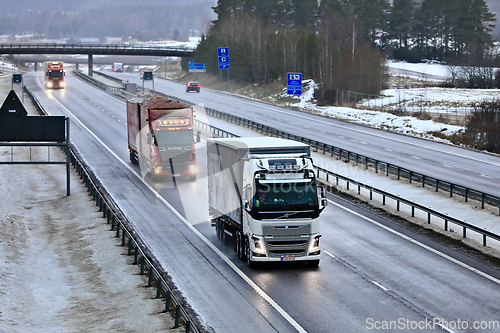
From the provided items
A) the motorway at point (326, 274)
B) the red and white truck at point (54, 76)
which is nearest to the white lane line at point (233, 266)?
the motorway at point (326, 274)

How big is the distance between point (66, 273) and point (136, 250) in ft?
10.0

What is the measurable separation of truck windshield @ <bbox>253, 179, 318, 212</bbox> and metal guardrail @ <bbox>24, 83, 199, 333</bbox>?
365 centimetres

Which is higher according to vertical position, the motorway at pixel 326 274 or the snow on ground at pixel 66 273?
the motorway at pixel 326 274

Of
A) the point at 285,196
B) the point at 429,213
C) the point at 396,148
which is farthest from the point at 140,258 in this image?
the point at 396,148

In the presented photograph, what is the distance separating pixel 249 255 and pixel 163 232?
21.8ft

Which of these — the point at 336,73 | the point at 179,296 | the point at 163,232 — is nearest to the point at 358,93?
the point at 336,73

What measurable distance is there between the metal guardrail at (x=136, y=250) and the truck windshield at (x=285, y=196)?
12.0 ft

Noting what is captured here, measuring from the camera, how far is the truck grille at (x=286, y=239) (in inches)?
770

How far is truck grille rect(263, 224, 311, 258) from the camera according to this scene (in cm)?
1955

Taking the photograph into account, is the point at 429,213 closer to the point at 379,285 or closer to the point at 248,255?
the point at 379,285

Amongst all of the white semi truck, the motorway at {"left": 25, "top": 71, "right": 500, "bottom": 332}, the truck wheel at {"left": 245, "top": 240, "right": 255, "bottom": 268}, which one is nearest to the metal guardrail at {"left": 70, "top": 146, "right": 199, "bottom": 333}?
the motorway at {"left": 25, "top": 71, "right": 500, "bottom": 332}

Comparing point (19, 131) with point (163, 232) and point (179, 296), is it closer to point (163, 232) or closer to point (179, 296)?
point (163, 232)

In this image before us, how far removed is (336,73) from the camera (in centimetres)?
8838

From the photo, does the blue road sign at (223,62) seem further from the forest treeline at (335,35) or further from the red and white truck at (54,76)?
the red and white truck at (54,76)
